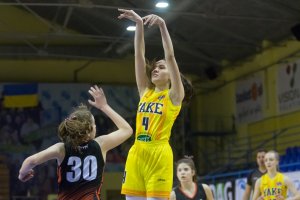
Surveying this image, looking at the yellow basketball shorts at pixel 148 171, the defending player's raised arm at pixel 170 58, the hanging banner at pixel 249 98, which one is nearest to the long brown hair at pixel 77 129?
the yellow basketball shorts at pixel 148 171

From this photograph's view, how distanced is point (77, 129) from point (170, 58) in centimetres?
137

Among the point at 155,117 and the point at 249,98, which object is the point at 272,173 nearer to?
the point at 155,117

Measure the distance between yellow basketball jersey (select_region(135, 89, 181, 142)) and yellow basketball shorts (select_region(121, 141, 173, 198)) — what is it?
86 mm

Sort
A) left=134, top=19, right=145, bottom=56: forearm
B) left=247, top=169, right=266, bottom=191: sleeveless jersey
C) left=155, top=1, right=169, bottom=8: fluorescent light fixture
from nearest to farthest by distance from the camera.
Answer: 1. left=134, top=19, right=145, bottom=56: forearm
2. left=247, top=169, right=266, bottom=191: sleeveless jersey
3. left=155, top=1, right=169, bottom=8: fluorescent light fixture

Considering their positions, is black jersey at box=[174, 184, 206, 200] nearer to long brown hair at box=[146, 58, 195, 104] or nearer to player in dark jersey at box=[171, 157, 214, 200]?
player in dark jersey at box=[171, 157, 214, 200]

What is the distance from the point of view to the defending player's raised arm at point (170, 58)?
6.64m

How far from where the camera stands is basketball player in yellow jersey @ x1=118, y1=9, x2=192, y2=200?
6.67m

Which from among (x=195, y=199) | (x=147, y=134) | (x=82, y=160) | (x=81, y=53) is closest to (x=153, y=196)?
(x=147, y=134)

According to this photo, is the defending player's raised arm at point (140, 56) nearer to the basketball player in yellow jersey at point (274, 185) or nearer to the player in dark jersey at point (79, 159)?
the player in dark jersey at point (79, 159)

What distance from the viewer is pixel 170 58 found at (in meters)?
6.68

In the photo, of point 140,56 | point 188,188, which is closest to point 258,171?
point 188,188

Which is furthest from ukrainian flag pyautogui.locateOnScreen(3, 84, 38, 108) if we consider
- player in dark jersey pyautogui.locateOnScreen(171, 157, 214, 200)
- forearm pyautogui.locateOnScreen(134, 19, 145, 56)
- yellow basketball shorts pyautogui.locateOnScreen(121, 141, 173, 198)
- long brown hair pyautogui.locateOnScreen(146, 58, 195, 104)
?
yellow basketball shorts pyautogui.locateOnScreen(121, 141, 173, 198)

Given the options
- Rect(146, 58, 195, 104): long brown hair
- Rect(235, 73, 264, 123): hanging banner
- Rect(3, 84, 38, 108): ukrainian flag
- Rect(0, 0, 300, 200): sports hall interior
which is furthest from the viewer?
Rect(3, 84, 38, 108): ukrainian flag

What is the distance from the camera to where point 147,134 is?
6.79 meters
